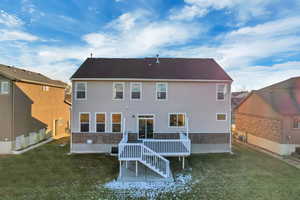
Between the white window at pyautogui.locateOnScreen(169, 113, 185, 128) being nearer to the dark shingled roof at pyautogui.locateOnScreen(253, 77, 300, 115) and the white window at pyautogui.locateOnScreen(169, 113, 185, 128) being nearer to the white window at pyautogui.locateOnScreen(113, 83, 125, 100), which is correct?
the white window at pyautogui.locateOnScreen(113, 83, 125, 100)

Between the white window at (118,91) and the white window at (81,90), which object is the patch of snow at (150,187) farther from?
the white window at (81,90)

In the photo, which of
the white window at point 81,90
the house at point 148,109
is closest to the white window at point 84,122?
the house at point 148,109

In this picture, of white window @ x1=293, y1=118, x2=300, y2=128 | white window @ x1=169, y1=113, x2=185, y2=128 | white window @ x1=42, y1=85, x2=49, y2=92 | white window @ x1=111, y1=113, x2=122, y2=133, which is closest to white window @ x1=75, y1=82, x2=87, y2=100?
white window @ x1=111, y1=113, x2=122, y2=133

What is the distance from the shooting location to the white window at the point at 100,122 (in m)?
11.3

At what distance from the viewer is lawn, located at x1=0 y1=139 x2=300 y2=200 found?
6.16 m

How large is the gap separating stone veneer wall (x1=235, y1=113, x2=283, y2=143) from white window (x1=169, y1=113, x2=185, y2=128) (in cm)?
770

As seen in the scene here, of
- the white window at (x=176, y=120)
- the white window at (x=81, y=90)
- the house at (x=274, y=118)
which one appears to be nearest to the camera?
the white window at (x=81, y=90)

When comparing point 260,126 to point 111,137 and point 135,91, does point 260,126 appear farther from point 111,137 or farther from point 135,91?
point 111,137

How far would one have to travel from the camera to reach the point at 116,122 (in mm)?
11391

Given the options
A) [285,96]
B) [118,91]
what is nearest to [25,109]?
[118,91]

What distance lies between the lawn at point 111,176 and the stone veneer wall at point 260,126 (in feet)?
8.52

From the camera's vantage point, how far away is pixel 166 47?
16.6 meters

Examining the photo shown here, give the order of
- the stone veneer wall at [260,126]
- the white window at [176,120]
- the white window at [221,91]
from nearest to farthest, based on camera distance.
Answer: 1. the white window at [176,120]
2. the white window at [221,91]
3. the stone veneer wall at [260,126]

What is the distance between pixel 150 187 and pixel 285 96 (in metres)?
14.2
